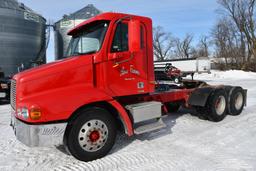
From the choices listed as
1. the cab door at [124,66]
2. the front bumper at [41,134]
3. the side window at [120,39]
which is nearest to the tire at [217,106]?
the cab door at [124,66]

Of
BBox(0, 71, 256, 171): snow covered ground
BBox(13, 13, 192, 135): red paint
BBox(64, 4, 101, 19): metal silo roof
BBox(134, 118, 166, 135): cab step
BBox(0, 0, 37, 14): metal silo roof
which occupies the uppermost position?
BBox(0, 0, 37, 14): metal silo roof

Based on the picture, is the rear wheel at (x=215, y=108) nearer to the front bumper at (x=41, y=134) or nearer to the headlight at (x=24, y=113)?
the front bumper at (x=41, y=134)

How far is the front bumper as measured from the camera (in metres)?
3.94

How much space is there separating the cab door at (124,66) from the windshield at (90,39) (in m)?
0.23

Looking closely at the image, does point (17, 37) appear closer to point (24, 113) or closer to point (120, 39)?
point (120, 39)

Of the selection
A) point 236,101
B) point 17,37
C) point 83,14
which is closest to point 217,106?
point 236,101

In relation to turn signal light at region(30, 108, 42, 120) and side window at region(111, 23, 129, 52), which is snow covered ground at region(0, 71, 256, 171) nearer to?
turn signal light at region(30, 108, 42, 120)

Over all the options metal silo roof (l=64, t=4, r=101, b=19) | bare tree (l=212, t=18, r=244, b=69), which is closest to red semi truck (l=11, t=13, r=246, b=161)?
metal silo roof (l=64, t=4, r=101, b=19)

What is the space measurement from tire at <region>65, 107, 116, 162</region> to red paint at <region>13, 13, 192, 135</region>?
0.72ft

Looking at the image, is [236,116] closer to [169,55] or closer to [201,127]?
[201,127]

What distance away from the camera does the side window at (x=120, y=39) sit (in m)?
4.70

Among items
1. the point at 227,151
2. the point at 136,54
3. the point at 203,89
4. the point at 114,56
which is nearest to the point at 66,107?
the point at 114,56

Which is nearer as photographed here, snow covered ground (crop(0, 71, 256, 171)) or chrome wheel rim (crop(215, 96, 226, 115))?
snow covered ground (crop(0, 71, 256, 171))

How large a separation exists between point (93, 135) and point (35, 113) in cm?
111
